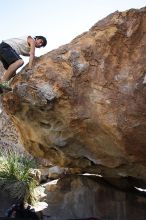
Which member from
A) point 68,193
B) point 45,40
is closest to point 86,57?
point 45,40

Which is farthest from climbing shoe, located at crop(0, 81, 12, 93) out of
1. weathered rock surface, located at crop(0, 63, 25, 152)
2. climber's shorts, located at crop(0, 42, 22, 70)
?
weathered rock surface, located at crop(0, 63, 25, 152)

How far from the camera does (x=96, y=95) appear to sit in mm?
7047

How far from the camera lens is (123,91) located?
6.81 m

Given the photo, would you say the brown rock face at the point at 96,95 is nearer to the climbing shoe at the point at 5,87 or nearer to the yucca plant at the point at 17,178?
the climbing shoe at the point at 5,87

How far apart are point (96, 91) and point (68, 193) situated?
331cm

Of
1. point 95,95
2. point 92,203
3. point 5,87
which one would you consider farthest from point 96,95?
point 92,203

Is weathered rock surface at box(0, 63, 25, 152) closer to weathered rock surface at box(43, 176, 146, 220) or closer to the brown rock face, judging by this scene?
weathered rock surface at box(43, 176, 146, 220)

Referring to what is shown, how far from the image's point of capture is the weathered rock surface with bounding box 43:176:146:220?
348 inches

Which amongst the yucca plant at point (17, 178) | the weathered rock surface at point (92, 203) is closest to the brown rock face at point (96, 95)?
the weathered rock surface at point (92, 203)

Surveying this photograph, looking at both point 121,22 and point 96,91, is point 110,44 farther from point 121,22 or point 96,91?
point 96,91

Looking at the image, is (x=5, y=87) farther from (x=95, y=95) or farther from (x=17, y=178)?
(x=17, y=178)

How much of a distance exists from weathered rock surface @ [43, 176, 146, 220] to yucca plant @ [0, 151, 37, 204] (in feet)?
7.01

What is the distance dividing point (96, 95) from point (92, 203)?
306 centimetres

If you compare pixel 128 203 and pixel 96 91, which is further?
pixel 128 203
